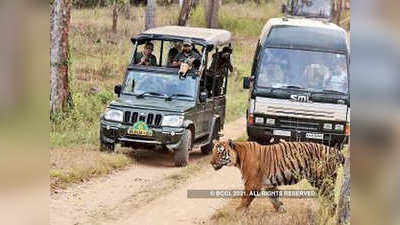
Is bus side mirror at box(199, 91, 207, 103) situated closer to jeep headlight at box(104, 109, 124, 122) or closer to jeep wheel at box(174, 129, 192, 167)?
jeep wheel at box(174, 129, 192, 167)

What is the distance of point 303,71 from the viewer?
561 cm

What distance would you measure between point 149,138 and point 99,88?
1.26 ft

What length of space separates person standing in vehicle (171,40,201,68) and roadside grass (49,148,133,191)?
564 millimetres

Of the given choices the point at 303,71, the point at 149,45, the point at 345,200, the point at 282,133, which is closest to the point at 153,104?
the point at 149,45

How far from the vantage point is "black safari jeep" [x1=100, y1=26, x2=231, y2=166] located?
5.58 meters

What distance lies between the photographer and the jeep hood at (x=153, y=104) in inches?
221

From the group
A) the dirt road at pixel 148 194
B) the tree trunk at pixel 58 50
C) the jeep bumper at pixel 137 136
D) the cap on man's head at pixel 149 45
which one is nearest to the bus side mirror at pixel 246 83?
the dirt road at pixel 148 194

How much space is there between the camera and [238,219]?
5508 mm

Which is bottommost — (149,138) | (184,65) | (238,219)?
(238,219)

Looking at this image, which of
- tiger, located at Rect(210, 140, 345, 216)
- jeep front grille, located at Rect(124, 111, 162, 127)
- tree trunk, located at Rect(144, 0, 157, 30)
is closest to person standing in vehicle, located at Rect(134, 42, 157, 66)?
tree trunk, located at Rect(144, 0, 157, 30)
